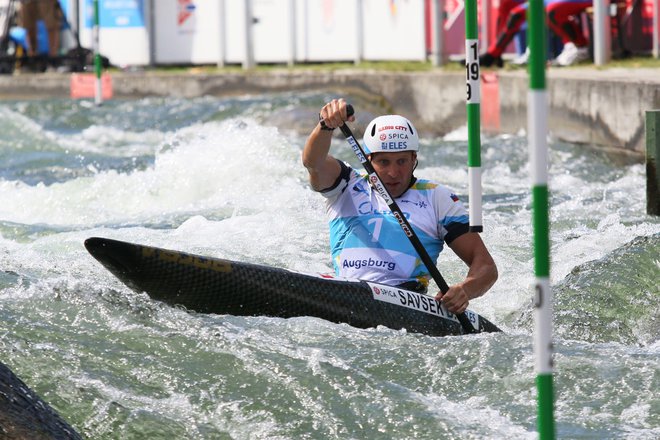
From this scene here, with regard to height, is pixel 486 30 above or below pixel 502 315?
above

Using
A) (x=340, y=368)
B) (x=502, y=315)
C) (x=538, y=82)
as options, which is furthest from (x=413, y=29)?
(x=538, y=82)

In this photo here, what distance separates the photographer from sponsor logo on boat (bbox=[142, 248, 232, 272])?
5.82 meters

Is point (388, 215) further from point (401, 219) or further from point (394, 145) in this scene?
point (394, 145)

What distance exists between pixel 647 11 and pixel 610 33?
0.51 meters

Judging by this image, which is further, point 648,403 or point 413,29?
point 413,29

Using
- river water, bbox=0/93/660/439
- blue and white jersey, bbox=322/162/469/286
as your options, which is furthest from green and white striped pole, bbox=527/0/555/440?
blue and white jersey, bbox=322/162/469/286

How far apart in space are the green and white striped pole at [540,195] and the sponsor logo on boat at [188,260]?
8.56ft

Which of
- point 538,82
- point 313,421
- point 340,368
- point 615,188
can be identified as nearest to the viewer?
point 538,82

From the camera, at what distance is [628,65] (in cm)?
1493

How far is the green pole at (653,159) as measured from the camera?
9.46 m

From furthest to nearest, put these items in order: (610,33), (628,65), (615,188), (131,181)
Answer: (610,33)
(628,65)
(131,181)
(615,188)

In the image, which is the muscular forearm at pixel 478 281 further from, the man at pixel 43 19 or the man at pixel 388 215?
the man at pixel 43 19

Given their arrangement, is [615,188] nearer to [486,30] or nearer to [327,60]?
[486,30]

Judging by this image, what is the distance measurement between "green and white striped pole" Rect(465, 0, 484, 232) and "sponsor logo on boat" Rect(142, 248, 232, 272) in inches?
46.6
